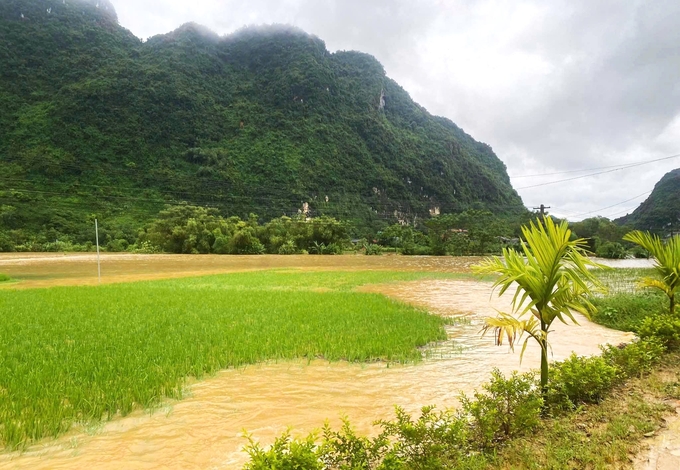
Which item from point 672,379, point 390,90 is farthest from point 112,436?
point 390,90

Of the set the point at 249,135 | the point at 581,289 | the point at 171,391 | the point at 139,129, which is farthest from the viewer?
the point at 249,135

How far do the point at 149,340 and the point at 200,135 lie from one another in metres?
87.5

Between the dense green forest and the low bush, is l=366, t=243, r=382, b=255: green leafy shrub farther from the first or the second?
the low bush

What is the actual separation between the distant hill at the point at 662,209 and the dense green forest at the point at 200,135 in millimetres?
30641

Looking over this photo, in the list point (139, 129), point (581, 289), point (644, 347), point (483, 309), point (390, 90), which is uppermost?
point (390, 90)

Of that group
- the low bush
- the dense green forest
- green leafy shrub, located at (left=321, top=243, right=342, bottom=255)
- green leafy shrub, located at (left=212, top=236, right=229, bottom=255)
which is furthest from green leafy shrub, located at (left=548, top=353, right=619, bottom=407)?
the dense green forest

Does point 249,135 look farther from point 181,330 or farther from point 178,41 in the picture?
point 181,330

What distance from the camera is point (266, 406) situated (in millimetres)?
4629

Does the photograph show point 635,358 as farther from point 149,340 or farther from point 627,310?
point 149,340

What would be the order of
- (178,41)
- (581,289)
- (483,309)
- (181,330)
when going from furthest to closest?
(178,41), (483,309), (181,330), (581,289)

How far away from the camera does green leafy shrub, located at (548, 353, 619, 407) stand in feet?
12.6

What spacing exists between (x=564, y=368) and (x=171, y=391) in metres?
4.62

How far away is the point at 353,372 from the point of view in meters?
5.86

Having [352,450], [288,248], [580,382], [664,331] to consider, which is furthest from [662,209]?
[352,450]
